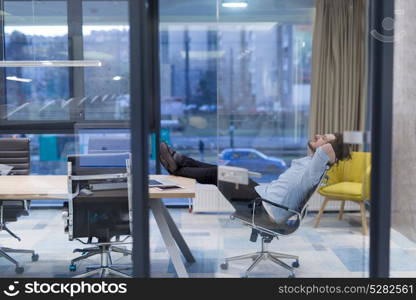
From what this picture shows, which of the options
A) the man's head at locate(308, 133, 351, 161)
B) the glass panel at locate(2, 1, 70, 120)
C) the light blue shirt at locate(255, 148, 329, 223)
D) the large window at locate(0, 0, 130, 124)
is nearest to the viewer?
the man's head at locate(308, 133, 351, 161)

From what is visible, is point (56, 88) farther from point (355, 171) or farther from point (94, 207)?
point (355, 171)

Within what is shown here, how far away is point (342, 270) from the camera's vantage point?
4.01 metres

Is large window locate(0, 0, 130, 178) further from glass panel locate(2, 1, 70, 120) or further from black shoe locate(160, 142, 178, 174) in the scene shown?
black shoe locate(160, 142, 178, 174)

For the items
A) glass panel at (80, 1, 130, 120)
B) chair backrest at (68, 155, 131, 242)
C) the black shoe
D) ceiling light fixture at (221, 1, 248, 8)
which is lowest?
chair backrest at (68, 155, 131, 242)

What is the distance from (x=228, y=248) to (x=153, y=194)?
2.60 ft

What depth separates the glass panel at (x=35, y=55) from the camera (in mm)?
6168

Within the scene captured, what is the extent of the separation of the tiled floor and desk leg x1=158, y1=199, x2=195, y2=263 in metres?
0.06

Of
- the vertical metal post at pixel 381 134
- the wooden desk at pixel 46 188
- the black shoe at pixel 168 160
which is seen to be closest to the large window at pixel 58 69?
the black shoe at pixel 168 160

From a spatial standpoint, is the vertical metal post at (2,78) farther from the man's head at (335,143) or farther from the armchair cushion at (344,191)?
the armchair cushion at (344,191)

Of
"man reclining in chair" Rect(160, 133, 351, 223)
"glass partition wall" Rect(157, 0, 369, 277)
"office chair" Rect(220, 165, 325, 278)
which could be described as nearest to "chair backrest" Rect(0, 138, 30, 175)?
"glass partition wall" Rect(157, 0, 369, 277)

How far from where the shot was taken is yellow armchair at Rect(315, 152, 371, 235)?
3162mm

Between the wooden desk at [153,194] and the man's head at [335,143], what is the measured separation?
1.02 metres

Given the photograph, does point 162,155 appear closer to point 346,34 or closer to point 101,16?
point 101,16

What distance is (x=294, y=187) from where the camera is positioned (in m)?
4.18
